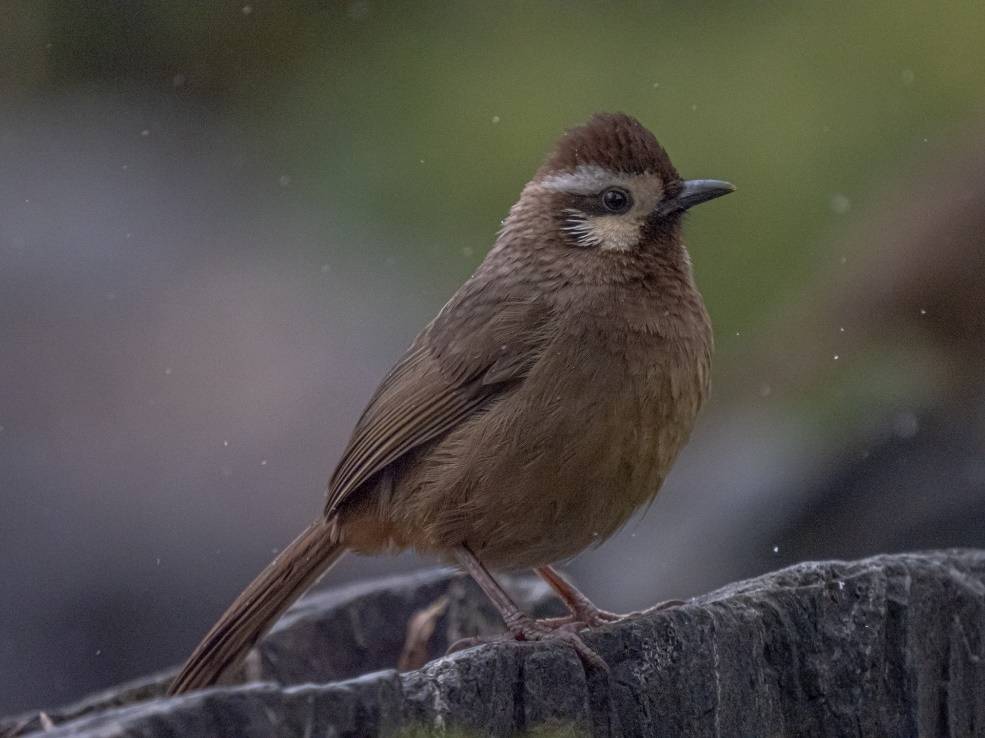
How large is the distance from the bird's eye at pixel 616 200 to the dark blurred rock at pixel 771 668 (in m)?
1.44

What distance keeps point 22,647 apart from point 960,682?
4.73 metres

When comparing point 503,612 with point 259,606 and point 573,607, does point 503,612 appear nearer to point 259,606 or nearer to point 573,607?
point 573,607

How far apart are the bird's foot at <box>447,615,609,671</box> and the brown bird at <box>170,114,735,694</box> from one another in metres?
0.02

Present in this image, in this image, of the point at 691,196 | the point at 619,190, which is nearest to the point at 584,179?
the point at 619,190

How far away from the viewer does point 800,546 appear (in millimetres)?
8070

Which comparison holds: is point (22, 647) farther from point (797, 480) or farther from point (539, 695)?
point (539, 695)

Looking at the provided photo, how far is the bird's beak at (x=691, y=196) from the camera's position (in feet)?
18.6

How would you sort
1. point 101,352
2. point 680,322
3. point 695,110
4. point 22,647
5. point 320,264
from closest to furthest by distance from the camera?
1. point 680,322
2. point 22,647
3. point 101,352
4. point 320,264
5. point 695,110

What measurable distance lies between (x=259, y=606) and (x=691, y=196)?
2.00 m

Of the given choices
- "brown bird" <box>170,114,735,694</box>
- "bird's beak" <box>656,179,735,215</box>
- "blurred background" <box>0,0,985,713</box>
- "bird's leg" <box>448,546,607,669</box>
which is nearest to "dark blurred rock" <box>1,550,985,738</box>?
"bird's leg" <box>448,546,607,669</box>

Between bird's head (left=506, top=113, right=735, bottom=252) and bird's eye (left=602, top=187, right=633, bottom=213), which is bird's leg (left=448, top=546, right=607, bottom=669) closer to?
bird's head (left=506, top=113, right=735, bottom=252)

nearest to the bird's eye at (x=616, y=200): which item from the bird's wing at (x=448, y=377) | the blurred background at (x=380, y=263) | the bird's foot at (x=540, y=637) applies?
the bird's wing at (x=448, y=377)

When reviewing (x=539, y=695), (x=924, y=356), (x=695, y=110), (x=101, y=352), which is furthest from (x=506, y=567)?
(x=695, y=110)

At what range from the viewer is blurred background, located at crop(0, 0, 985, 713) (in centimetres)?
828
